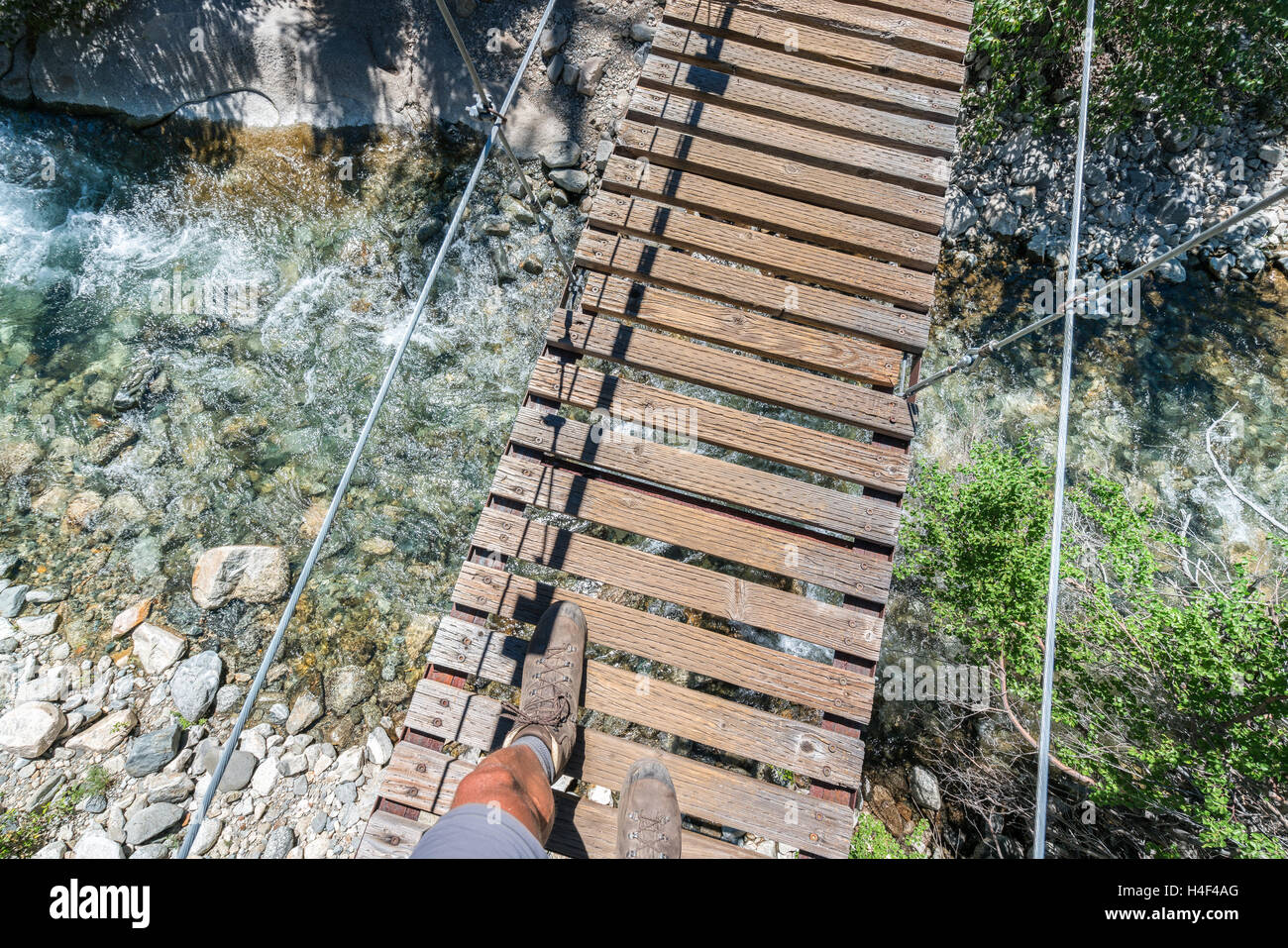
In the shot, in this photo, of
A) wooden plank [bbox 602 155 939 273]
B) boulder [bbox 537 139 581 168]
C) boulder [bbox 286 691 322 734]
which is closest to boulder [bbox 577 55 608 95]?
boulder [bbox 537 139 581 168]

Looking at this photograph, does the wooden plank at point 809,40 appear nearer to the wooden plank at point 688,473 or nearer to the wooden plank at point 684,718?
the wooden plank at point 688,473

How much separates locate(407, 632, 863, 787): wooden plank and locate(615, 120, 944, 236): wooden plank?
3148 millimetres

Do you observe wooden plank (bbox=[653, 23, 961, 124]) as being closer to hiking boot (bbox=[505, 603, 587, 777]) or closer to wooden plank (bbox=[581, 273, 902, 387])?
wooden plank (bbox=[581, 273, 902, 387])

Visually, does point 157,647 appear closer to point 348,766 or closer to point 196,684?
point 196,684

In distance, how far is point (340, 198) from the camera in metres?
6.55

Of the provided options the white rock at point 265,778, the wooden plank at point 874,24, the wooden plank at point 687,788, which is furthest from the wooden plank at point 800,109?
the white rock at point 265,778

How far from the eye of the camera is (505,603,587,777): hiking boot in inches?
123

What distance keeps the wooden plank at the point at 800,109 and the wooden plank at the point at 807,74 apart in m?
0.05

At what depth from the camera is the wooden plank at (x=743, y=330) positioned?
3.85m

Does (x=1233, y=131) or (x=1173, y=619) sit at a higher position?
(x=1233, y=131)

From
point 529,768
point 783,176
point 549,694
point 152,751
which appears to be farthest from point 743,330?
point 152,751

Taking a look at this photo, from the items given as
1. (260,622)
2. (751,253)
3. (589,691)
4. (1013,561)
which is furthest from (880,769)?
(260,622)
